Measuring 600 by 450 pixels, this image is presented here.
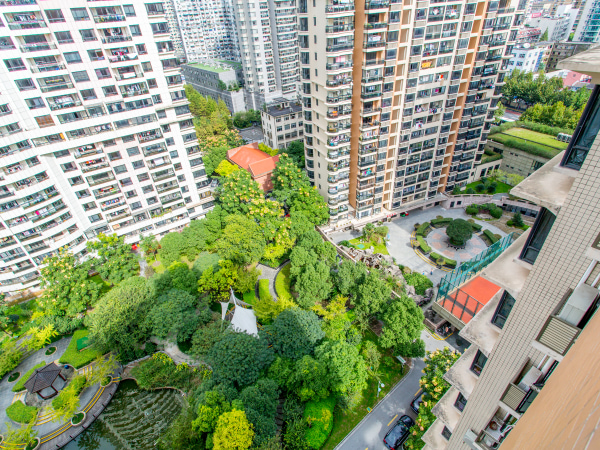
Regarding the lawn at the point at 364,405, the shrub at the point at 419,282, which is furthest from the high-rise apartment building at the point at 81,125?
the lawn at the point at 364,405

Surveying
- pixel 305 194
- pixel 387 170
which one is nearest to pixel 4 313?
pixel 305 194

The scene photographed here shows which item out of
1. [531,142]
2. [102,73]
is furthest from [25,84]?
[531,142]

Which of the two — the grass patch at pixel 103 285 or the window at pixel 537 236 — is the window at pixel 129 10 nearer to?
the grass patch at pixel 103 285

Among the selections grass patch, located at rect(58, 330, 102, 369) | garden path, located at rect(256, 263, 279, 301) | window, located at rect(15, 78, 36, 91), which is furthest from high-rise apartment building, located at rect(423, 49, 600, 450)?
window, located at rect(15, 78, 36, 91)

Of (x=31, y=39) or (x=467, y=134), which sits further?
(x=467, y=134)

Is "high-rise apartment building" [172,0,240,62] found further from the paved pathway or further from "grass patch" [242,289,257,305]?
"grass patch" [242,289,257,305]

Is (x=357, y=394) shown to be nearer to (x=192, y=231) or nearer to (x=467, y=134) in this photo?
(x=192, y=231)

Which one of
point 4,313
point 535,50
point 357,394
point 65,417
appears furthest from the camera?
point 535,50
